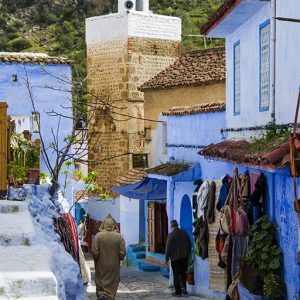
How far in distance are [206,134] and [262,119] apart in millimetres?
4538

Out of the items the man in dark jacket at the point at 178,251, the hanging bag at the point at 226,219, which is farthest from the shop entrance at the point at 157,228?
the hanging bag at the point at 226,219

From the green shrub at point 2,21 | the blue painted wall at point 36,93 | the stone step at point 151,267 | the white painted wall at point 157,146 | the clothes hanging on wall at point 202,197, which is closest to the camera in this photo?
the clothes hanging on wall at point 202,197

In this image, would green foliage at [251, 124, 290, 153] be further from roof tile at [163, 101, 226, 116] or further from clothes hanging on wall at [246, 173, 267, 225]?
roof tile at [163, 101, 226, 116]

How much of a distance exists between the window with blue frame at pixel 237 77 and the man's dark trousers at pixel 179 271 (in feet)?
12.5

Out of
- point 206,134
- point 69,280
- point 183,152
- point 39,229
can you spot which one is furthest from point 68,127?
point 69,280

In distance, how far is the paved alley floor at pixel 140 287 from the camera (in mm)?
16891

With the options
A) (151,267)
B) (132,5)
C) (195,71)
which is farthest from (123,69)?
(151,267)

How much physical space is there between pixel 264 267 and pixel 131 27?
853 inches

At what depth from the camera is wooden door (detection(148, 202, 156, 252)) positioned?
907 inches

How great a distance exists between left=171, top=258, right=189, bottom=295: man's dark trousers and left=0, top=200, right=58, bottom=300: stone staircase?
9140 mm

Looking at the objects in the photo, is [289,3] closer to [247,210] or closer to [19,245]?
[247,210]

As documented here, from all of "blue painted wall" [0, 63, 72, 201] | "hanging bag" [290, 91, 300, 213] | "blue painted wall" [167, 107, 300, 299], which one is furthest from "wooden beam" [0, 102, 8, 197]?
"blue painted wall" [0, 63, 72, 201]

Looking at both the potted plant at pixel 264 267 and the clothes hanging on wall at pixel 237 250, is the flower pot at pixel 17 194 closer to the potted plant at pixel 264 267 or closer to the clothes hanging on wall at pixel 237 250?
the potted plant at pixel 264 267

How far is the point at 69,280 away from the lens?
20.2 feet
